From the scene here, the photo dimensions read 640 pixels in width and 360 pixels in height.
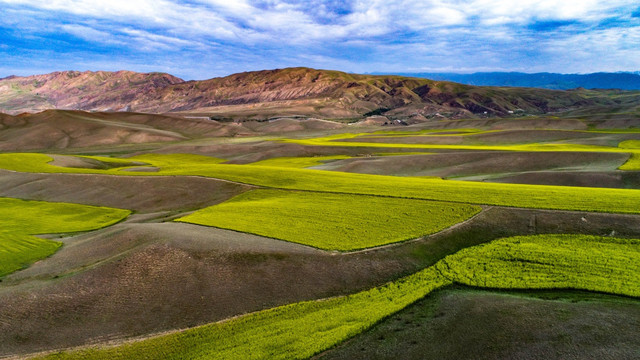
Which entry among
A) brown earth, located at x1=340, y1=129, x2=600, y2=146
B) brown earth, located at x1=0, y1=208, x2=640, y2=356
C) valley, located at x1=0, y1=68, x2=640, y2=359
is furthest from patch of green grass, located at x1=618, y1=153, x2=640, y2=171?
brown earth, located at x1=340, y1=129, x2=600, y2=146

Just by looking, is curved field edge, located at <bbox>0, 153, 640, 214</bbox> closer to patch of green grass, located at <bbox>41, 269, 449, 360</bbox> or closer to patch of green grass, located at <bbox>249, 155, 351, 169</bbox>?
patch of green grass, located at <bbox>41, 269, 449, 360</bbox>

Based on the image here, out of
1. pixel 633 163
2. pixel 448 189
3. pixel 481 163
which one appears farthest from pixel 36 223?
pixel 633 163

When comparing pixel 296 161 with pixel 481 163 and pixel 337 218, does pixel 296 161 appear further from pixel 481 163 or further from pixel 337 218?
pixel 337 218

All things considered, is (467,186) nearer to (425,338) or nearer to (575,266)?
(575,266)

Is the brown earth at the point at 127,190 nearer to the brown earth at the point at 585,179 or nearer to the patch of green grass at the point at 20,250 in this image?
the patch of green grass at the point at 20,250

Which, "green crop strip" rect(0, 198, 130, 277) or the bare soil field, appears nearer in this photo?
"green crop strip" rect(0, 198, 130, 277)

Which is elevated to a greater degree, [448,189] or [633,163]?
Result: [633,163]
